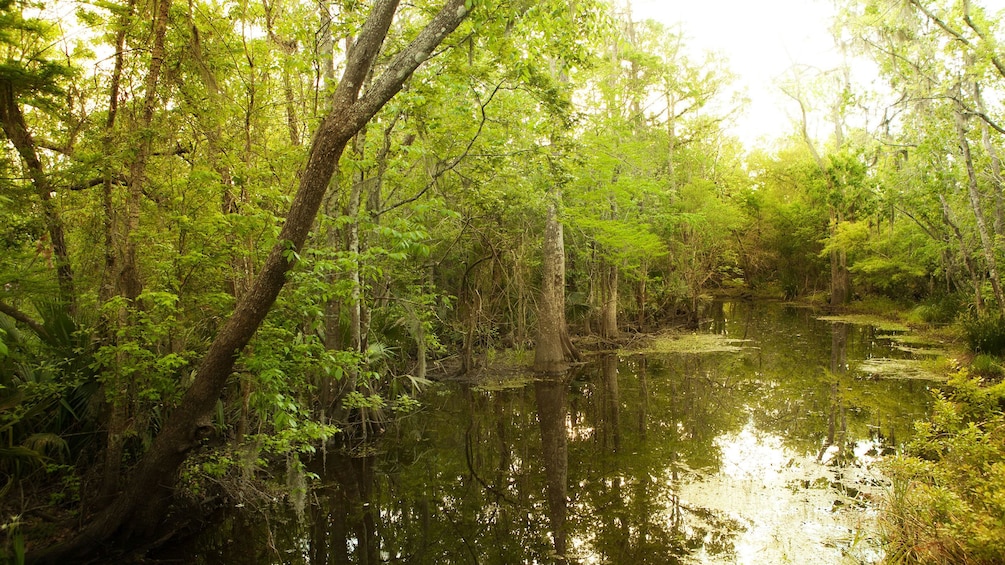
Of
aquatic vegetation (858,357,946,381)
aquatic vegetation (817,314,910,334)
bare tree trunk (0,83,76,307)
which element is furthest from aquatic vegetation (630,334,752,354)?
bare tree trunk (0,83,76,307)

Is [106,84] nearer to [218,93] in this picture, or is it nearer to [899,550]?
[218,93]

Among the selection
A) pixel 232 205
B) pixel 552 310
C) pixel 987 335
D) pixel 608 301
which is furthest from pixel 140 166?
pixel 987 335

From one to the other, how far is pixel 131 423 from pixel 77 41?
3.91 meters

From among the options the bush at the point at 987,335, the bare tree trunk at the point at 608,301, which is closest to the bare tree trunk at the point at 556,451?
the bare tree trunk at the point at 608,301

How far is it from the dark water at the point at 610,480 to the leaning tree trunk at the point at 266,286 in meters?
0.84

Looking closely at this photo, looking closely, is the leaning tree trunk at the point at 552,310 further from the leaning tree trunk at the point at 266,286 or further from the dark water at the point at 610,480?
the leaning tree trunk at the point at 266,286

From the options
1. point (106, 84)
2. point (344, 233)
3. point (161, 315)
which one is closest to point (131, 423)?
point (161, 315)

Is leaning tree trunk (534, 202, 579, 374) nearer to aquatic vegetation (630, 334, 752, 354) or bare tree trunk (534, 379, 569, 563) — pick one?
bare tree trunk (534, 379, 569, 563)

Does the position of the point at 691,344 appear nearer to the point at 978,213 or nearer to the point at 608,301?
the point at 608,301

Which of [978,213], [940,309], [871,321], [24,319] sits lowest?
[871,321]

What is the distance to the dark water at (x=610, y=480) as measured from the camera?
5.09 metres

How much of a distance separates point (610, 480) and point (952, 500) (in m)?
3.47

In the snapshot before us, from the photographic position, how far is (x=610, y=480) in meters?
6.61

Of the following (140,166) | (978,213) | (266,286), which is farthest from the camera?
(978,213)
